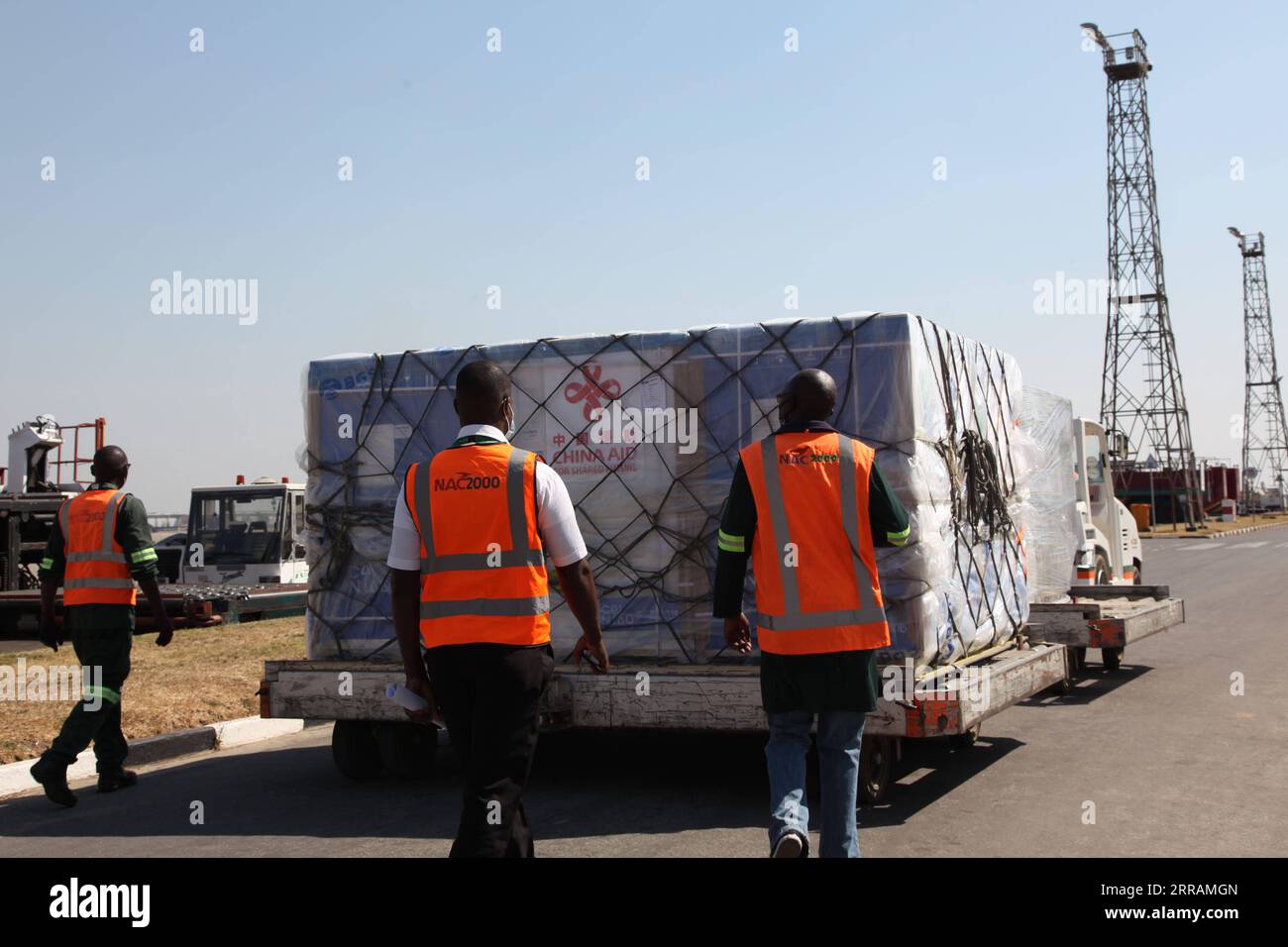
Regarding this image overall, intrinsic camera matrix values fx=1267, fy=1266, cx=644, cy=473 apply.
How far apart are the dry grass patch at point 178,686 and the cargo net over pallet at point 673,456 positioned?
2.21 metres

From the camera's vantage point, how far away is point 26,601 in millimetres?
18500

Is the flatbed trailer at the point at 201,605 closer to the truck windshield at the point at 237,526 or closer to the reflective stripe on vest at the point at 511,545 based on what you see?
the truck windshield at the point at 237,526

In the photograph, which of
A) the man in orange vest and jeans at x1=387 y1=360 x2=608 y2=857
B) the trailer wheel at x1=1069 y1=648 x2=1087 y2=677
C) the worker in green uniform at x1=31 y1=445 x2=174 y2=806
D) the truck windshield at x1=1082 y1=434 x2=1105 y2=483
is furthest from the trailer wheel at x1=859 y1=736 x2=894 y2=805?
the truck windshield at x1=1082 y1=434 x2=1105 y2=483

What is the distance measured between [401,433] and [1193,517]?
176 feet

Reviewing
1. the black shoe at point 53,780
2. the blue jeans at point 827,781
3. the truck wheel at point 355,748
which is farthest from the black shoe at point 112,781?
the blue jeans at point 827,781

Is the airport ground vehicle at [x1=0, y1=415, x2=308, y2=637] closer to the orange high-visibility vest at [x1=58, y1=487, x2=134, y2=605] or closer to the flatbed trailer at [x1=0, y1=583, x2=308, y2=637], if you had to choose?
the flatbed trailer at [x1=0, y1=583, x2=308, y2=637]

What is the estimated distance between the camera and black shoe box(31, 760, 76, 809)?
6.91 m

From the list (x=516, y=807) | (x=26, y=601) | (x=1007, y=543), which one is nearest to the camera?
(x=516, y=807)

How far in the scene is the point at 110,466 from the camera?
745cm

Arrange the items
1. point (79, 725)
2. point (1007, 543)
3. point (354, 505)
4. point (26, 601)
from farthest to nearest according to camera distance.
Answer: point (26, 601), point (1007, 543), point (354, 505), point (79, 725)

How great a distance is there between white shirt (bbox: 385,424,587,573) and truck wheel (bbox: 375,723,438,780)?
3313mm

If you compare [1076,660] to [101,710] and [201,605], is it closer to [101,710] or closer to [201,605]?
[101,710]

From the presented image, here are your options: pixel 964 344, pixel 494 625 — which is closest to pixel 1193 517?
pixel 964 344
